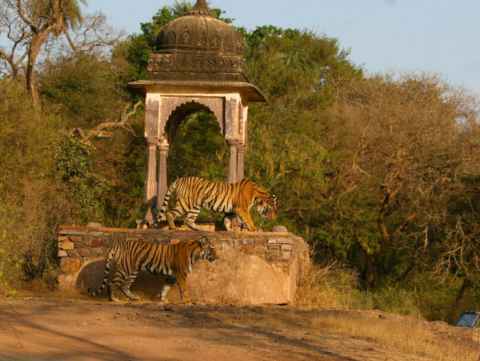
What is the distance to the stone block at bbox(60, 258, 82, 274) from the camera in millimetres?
18625

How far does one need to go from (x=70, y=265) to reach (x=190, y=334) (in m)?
6.85

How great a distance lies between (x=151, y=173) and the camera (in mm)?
20469

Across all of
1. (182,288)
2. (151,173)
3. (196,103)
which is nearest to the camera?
(182,288)

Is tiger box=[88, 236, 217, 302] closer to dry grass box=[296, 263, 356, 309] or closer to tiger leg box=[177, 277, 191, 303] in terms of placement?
tiger leg box=[177, 277, 191, 303]

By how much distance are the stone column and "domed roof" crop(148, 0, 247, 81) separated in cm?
125

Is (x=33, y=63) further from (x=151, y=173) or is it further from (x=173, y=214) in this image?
(x=173, y=214)

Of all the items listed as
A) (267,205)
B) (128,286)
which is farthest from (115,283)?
(267,205)

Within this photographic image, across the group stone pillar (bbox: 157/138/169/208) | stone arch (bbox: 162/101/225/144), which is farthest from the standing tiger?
stone arch (bbox: 162/101/225/144)

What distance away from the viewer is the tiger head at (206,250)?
699 inches

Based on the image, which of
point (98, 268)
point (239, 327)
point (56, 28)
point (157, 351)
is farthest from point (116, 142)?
point (157, 351)

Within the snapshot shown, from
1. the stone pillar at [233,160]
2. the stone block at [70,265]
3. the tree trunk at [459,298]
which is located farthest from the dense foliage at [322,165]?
the stone pillar at [233,160]

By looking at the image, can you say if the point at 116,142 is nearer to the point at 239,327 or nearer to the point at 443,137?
the point at 443,137

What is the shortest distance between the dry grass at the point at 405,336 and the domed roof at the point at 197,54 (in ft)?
21.8

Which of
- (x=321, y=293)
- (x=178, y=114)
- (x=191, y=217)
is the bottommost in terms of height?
(x=321, y=293)
